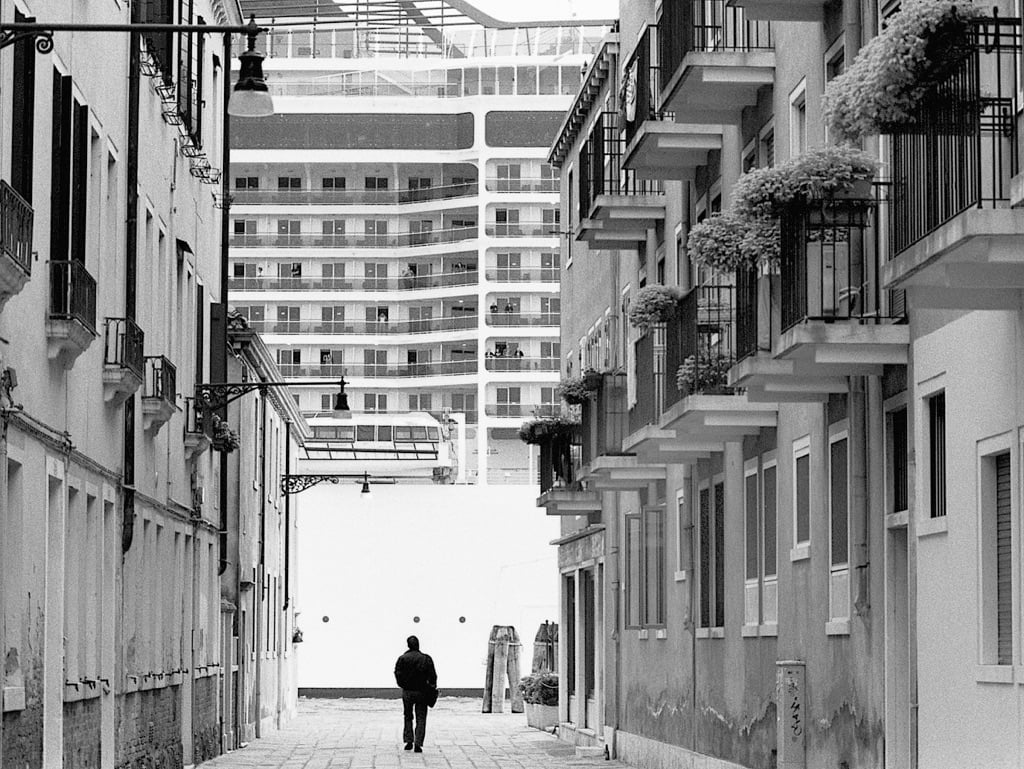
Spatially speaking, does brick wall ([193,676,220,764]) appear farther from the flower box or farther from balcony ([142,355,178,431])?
the flower box

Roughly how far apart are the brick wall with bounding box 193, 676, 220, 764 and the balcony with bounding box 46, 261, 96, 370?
12.7 m

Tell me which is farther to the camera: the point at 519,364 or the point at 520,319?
the point at 519,364

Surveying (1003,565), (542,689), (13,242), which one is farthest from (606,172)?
(542,689)

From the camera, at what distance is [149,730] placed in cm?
2467

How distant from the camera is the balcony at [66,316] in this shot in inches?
674

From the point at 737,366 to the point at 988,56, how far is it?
4691 mm

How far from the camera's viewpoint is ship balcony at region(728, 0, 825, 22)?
1773 centimetres

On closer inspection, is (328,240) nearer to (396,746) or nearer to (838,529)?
(396,746)

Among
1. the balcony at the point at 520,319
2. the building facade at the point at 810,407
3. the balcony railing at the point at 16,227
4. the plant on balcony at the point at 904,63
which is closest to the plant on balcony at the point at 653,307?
the building facade at the point at 810,407

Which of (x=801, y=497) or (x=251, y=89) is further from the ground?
(x=251, y=89)

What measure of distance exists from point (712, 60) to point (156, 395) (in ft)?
24.8

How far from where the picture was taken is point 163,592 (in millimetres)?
26234

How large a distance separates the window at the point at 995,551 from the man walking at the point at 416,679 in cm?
1948

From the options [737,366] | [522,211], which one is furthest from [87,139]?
[522,211]
